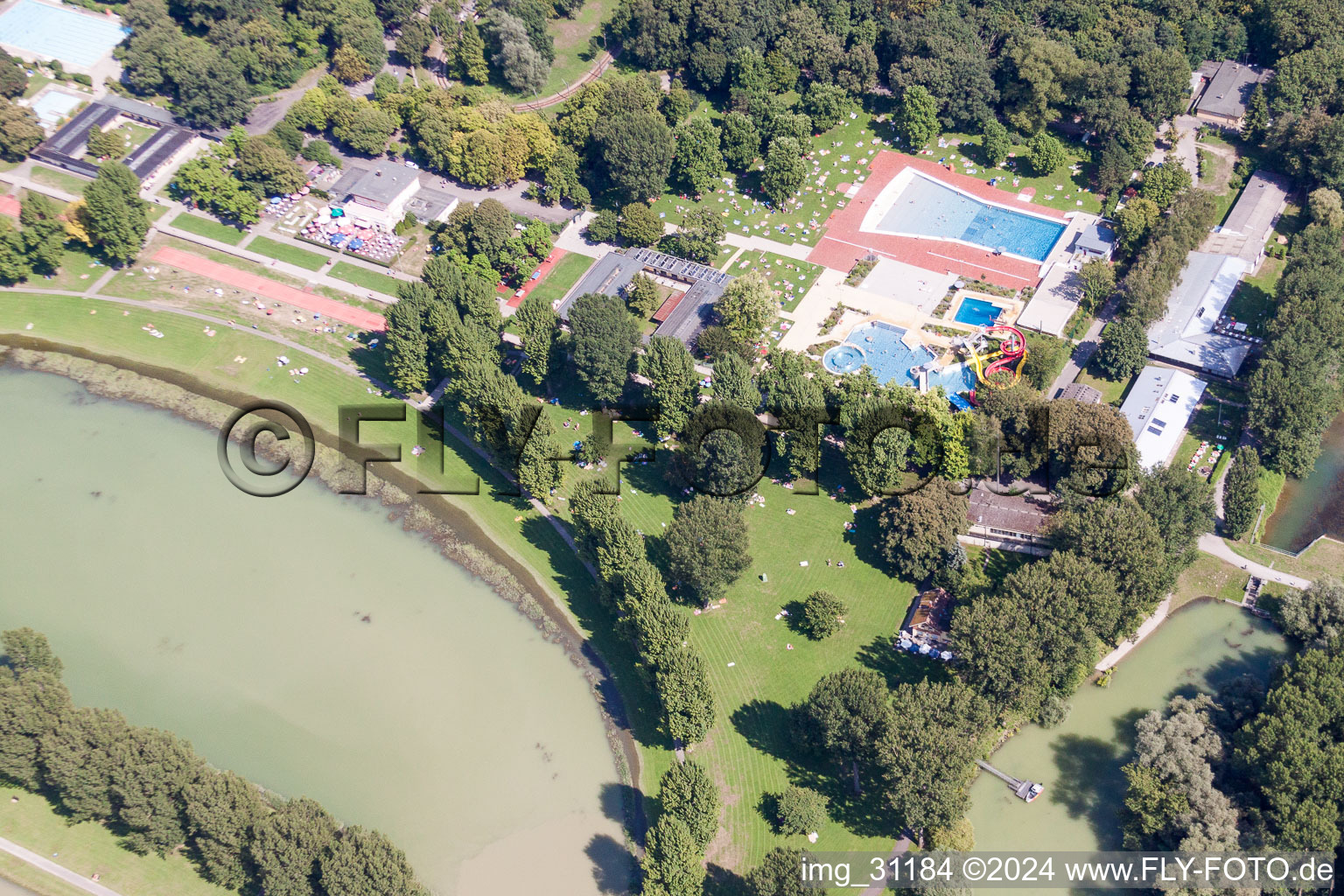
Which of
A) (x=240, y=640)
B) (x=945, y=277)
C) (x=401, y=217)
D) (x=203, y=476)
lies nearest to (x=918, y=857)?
(x=240, y=640)

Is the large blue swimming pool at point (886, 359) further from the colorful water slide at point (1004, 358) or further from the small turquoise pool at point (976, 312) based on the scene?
the small turquoise pool at point (976, 312)

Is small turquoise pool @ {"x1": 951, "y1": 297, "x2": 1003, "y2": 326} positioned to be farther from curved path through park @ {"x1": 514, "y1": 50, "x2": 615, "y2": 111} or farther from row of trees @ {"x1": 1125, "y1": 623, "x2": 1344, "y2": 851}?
curved path through park @ {"x1": 514, "y1": 50, "x2": 615, "y2": 111}

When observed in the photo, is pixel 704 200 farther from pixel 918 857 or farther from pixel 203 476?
pixel 918 857

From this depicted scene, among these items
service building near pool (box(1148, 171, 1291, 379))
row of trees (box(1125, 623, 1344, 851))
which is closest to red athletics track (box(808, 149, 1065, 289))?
service building near pool (box(1148, 171, 1291, 379))

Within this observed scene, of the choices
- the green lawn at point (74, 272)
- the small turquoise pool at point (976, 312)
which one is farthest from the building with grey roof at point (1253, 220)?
the green lawn at point (74, 272)

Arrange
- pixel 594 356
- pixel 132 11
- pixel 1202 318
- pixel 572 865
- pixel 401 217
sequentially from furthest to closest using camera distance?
pixel 132 11 → pixel 401 217 → pixel 1202 318 → pixel 594 356 → pixel 572 865
